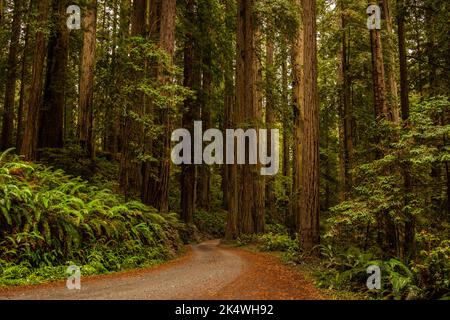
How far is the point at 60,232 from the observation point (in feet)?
25.4

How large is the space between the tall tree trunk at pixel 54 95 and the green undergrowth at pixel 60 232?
431 cm

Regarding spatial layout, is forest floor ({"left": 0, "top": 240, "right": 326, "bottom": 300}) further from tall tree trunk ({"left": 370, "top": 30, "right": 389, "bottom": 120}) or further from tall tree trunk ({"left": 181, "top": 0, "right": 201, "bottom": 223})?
tall tree trunk ({"left": 181, "top": 0, "right": 201, "bottom": 223})

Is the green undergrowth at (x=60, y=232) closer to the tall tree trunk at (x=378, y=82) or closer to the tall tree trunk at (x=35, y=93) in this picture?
the tall tree trunk at (x=35, y=93)

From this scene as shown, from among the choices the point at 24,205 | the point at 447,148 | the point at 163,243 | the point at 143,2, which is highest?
the point at 143,2

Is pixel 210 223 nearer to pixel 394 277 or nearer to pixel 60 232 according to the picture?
pixel 60 232

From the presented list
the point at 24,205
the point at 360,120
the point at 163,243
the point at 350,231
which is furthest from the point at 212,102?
the point at 24,205

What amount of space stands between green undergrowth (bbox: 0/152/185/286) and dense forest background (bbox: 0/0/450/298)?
3 cm

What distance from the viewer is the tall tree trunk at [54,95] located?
1467 cm

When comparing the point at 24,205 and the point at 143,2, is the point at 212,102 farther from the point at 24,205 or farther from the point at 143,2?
the point at 24,205

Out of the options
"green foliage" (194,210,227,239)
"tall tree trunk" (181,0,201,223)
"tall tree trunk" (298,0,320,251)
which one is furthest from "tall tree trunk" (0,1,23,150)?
"tall tree trunk" (298,0,320,251)

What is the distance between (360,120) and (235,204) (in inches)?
303

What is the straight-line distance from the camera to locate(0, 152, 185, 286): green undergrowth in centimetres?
702

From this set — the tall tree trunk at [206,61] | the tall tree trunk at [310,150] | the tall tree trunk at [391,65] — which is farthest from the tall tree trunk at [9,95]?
the tall tree trunk at [391,65]
